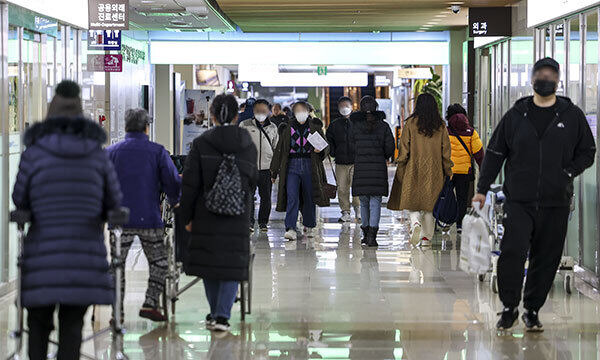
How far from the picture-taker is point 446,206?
12.5 meters

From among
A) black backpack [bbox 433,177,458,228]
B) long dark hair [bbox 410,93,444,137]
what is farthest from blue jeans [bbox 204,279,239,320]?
black backpack [bbox 433,177,458,228]

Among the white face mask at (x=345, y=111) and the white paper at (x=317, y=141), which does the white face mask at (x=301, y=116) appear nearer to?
the white paper at (x=317, y=141)

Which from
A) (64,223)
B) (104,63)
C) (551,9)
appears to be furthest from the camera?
(104,63)

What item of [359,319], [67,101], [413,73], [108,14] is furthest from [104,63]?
[413,73]

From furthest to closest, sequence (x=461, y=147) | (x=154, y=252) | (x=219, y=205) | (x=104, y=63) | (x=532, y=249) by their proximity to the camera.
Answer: (x=104, y=63)
(x=461, y=147)
(x=154, y=252)
(x=532, y=249)
(x=219, y=205)

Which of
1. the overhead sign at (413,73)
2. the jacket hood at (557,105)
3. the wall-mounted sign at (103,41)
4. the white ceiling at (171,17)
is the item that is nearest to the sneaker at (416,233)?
the white ceiling at (171,17)

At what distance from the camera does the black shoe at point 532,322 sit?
24.2 ft

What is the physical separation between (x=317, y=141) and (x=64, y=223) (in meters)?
7.71

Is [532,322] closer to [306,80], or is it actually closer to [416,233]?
[416,233]

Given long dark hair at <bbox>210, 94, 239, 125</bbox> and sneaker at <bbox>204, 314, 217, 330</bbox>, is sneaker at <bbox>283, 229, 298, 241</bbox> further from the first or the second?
long dark hair at <bbox>210, 94, 239, 125</bbox>

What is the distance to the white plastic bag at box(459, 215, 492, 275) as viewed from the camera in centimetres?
748

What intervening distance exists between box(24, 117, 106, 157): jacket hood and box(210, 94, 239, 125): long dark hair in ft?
6.96

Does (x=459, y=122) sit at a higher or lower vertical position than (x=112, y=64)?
lower

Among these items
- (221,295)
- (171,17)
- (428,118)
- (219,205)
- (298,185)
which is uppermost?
(171,17)
